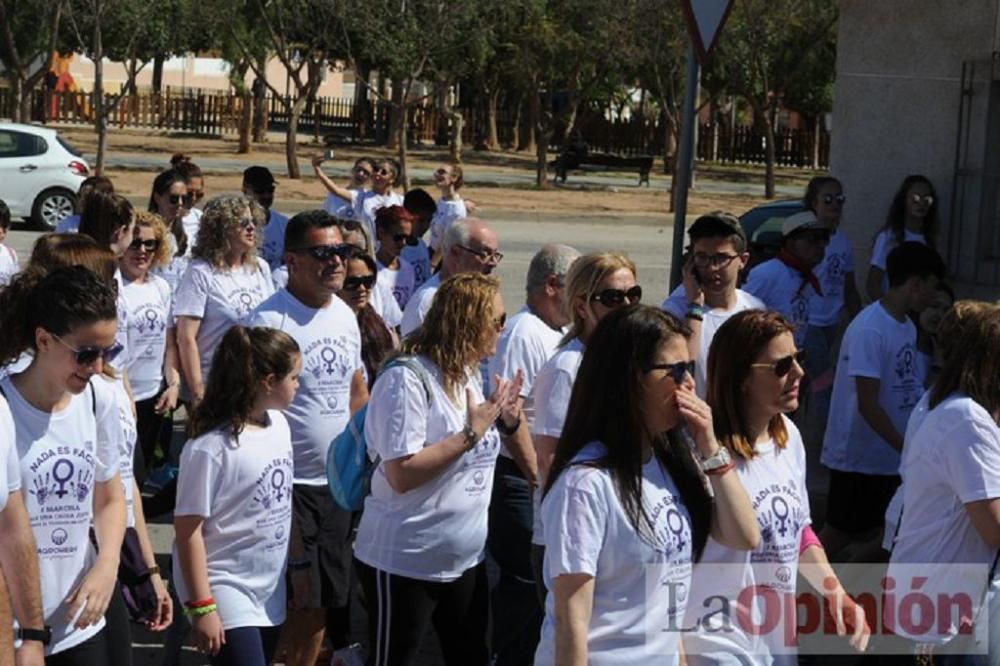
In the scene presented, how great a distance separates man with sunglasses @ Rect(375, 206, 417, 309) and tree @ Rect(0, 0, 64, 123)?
2480cm

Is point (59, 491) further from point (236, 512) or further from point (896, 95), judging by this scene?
point (896, 95)

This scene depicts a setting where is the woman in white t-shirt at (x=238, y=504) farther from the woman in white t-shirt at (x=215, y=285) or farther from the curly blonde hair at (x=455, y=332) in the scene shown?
the woman in white t-shirt at (x=215, y=285)

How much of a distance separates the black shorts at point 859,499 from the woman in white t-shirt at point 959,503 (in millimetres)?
2200

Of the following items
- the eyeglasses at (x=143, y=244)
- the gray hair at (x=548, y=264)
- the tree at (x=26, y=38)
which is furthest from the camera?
the tree at (x=26, y=38)

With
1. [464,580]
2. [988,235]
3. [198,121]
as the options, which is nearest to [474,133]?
[198,121]

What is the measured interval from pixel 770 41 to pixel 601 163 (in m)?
7.68

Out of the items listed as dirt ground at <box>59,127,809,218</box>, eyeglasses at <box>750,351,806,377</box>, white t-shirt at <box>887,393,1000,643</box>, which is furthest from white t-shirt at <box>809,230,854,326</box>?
dirt ground at <box>59,127,809,218</box>

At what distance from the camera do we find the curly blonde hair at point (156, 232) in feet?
26.6

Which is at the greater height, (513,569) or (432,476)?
(432,476)

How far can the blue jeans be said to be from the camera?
6570 mm

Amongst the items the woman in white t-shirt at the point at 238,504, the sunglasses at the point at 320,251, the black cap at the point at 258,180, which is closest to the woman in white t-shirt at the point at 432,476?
the woman in white t-shirt at the point at 238,504

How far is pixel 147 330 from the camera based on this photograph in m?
8.20

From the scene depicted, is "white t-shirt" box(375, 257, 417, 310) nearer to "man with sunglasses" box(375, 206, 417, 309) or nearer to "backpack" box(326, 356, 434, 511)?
"man with sunglasses" box(375, 206, 417, 309)

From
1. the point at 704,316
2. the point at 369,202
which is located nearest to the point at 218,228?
the point at 704,316
